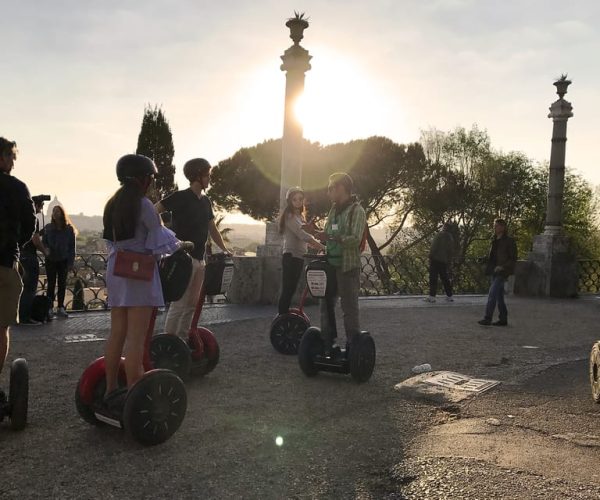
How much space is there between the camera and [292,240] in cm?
626

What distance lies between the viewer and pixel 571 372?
548 centimetres

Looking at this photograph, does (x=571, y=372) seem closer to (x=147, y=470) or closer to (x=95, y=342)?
(x=147, y=470)

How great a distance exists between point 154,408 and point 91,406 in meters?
0.47

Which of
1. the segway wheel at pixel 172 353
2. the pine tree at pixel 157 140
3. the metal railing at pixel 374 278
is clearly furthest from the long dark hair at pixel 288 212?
the pine tree at pixel 157 140

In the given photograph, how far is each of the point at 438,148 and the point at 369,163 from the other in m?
→ 4.93

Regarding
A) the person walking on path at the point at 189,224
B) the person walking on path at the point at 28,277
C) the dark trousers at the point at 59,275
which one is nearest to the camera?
the person walking on path at the point at 189,224

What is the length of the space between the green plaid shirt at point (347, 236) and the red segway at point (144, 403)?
1.78 meters

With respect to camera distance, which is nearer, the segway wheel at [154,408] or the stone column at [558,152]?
the segway wheel at [154,408]

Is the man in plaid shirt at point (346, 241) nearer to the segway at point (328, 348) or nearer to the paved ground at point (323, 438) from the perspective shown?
the segway at point (328, 348)

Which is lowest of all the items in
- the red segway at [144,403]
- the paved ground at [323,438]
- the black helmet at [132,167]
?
the paved ground at [323,438]

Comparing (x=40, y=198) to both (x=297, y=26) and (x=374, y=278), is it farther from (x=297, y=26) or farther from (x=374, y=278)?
(x=374, y=278)

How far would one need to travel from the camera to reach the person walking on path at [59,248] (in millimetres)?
7855

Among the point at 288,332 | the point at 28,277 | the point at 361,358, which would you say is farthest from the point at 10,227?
the point at 28,277

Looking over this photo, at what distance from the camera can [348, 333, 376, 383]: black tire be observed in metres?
4.77
